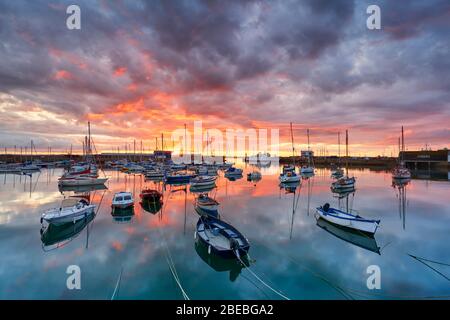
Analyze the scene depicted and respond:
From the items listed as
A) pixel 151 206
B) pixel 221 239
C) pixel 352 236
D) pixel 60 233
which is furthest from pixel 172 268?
pixel 151 206

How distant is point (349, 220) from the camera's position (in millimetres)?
24328

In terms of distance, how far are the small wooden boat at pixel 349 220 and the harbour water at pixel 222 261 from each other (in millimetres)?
1106

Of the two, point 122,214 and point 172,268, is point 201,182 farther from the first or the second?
point 172,268

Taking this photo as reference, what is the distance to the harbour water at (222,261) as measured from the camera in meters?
13.8

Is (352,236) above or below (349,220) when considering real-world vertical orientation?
below

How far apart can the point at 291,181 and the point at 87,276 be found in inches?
2222

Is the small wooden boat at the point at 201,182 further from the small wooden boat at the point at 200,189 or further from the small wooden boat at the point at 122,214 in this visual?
the small wooden boat at the point at 122,214

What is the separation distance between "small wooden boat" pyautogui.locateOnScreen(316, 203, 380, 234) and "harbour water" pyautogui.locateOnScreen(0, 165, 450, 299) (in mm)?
1106

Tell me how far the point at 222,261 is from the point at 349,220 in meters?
15.4

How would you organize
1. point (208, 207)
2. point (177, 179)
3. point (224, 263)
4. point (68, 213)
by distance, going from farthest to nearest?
1. point (177, 179)
2. point (208, 207)
3. point (68, 213)
4. point (224, 263)

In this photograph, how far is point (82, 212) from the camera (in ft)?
89.6

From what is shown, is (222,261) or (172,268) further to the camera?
(222,261)

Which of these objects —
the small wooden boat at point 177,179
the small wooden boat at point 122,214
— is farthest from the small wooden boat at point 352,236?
the small wooden boat at point 177,179

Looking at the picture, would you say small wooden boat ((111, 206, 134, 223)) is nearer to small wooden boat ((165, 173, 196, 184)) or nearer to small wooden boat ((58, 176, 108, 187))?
small wooden boat ((165, 173, 196, 184))
